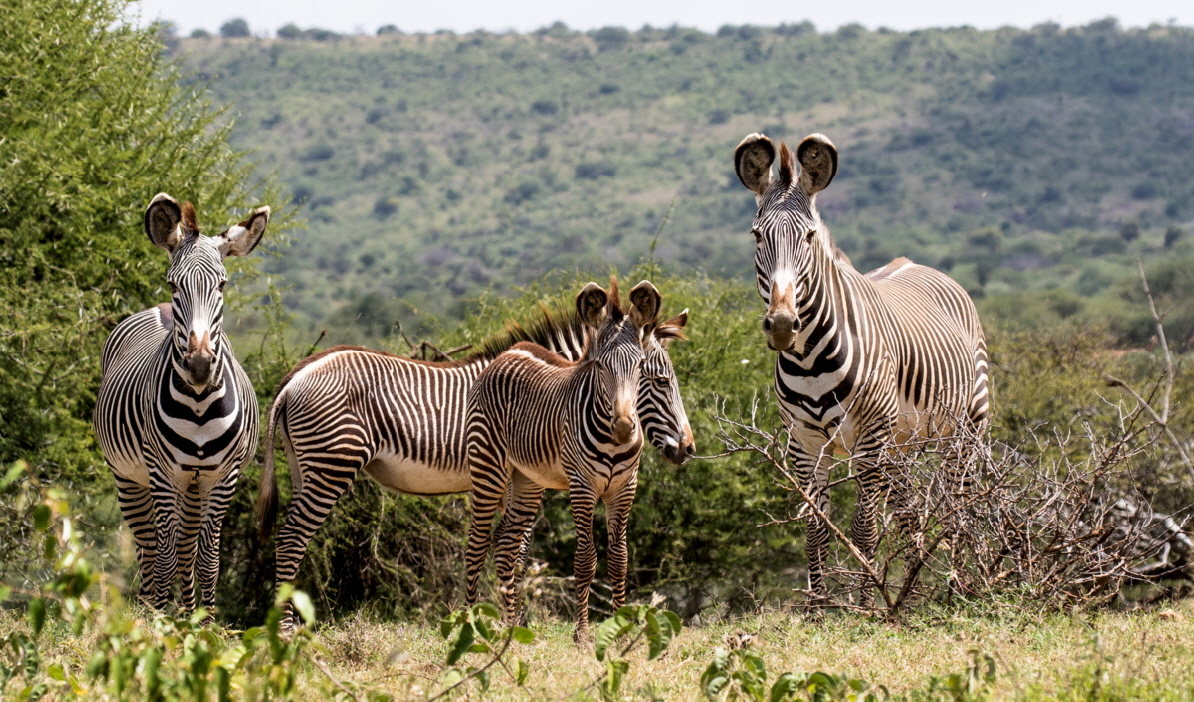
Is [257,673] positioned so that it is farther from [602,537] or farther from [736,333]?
[736,333]

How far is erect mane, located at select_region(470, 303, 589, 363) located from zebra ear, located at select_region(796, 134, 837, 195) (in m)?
2.66

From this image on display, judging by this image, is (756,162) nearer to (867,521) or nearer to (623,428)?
(623,428)

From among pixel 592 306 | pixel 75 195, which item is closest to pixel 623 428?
pixel 592 306

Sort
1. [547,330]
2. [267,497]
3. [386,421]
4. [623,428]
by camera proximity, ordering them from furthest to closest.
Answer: [547,330]
[386,421]
[267,497]
[623,428]

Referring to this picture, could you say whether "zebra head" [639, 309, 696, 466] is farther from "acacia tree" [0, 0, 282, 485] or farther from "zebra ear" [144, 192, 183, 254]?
"acacia tree" [0, 0, 282, 485]

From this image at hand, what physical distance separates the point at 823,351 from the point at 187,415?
3.64 metres

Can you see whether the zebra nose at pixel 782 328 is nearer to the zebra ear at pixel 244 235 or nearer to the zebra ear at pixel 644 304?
the zebra ear at pixel 644 304

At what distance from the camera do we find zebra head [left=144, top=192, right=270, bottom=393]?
21.2 ft

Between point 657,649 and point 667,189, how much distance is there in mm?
81878

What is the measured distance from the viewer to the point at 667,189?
8481cm

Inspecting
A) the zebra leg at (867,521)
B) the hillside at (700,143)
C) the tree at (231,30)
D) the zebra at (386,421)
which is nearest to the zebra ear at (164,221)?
the zebra at (386,421)

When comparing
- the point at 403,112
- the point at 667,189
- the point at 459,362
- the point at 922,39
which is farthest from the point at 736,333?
the point at 922,39

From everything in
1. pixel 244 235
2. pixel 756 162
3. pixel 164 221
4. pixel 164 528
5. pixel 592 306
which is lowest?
pixel 164 528

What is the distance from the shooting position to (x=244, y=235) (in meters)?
7.19
